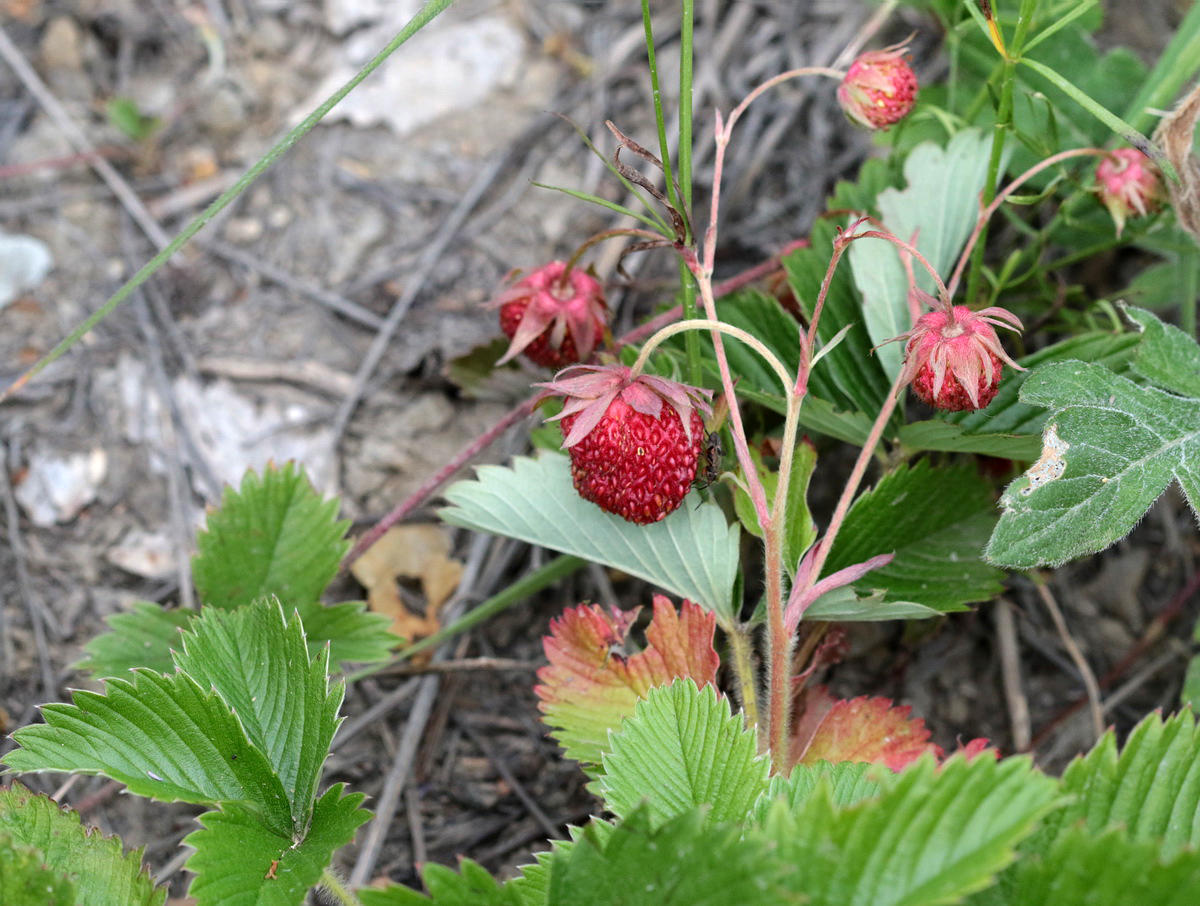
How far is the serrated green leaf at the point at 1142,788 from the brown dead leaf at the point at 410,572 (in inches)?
48.5

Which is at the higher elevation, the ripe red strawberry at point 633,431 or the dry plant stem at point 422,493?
the ripe red strawberry at point 633,431

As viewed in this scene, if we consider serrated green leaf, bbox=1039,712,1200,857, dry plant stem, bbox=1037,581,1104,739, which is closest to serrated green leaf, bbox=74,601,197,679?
serrated green leaf, bbox=1039,712,1200,857

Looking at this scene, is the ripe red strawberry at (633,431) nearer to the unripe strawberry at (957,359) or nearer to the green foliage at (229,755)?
the unripe strawberry at (957,359)

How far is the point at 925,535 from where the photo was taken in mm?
1491

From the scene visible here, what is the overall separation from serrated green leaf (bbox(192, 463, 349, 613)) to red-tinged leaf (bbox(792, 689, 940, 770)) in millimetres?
845

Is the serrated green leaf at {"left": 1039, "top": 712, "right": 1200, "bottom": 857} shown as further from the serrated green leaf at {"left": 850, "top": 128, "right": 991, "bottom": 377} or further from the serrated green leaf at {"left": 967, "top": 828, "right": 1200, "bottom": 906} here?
the serrated green leaf at {"left": 850, "top": 128, "right": 991, "bottom": 377}

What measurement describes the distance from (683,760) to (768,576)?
266mm

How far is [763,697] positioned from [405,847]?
71cm

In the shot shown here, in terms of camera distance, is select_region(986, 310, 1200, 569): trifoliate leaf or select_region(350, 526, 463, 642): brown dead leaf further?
select_region(350, 526, 463, 642): brown dead leaf

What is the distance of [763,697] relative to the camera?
59.2 inches

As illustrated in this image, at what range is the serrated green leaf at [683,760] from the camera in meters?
1.11

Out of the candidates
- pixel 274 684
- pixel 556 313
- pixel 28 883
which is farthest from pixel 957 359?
pixel 28 883

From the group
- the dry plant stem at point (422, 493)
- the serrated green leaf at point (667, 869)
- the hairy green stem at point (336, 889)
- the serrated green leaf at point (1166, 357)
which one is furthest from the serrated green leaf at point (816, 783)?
the dry plant stem at point (422, 493)

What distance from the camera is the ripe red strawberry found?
1252 mm
